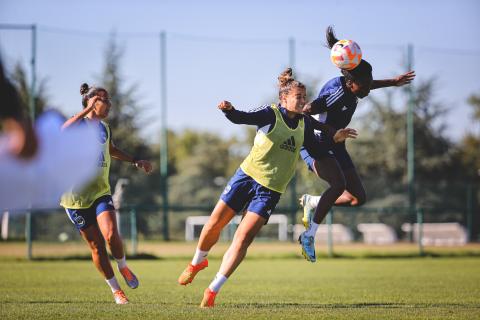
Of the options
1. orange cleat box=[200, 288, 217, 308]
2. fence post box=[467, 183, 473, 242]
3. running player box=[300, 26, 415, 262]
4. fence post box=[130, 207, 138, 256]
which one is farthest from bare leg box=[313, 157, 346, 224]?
fence post box=[467, 183, 473, 242]

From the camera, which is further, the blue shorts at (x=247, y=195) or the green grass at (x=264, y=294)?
the blue shorts at (x=247, y=195)

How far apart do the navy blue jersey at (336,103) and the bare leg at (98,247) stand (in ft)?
9.94

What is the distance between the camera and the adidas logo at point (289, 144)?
339 inches

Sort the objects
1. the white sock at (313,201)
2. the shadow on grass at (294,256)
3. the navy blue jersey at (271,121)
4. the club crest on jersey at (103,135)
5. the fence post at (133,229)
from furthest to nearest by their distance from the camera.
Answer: the fence post at (133,229)
the shadow on grass at (294,256)
the white sock at (313,201)
the club crest on jersey at (103,135)
the navy blue jersey at (271,121)

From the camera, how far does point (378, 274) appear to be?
54.0 ft

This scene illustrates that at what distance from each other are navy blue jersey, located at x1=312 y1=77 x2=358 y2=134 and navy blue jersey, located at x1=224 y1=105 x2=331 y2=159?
1.48 feet

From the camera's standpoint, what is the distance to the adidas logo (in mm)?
8617

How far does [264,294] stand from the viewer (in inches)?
438

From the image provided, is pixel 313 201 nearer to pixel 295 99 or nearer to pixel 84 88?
pixel 295 99

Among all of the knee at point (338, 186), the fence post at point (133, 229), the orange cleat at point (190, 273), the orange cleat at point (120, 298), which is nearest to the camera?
the orange cleat at point (190, 273)

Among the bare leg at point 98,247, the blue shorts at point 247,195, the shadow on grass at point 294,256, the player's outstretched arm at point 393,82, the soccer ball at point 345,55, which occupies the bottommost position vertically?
the shadow on grass at point 294,256

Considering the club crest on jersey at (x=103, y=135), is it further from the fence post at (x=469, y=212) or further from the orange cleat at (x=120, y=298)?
the fence post at (x=469, y=212)

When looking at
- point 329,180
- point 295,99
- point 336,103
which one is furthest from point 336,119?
point 295,99

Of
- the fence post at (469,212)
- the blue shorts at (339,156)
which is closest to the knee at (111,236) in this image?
the blue shorts at (339,156)
